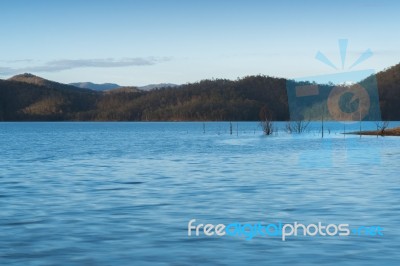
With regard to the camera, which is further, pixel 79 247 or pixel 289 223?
pixel 289 223

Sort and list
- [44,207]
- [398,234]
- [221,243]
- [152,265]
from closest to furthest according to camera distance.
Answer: [152,265] → [221,243] → [398,234] → [44,207]

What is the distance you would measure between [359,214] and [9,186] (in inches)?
757

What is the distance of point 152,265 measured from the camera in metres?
14.4

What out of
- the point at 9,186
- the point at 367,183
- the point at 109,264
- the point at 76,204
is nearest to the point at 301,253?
the point at 109,264

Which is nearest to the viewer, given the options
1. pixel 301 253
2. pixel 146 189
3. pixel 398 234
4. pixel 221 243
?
pixel 301 253

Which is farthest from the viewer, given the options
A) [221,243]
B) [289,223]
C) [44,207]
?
[44,207]

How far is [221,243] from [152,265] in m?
2.86

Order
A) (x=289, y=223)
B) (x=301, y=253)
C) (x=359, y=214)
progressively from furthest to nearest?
(x=359, y=214), (x=289, y=223), (x=301, y=253)

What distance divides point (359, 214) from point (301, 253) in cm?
685

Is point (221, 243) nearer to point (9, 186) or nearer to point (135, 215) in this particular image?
point (135, 215)

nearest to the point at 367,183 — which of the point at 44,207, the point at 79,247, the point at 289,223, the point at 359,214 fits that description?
the point at 359,214

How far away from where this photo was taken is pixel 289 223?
786 inches

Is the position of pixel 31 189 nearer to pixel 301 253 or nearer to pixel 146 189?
pixel 146 189

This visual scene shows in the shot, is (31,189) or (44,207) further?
(31,189)
